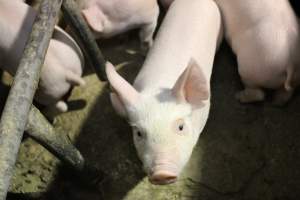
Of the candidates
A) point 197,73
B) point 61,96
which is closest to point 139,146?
point 197,73

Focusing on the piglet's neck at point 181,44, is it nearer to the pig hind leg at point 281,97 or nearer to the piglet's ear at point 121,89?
the piglet's ear at point 121,89

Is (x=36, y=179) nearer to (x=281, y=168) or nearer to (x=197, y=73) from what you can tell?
(x=197, y=73)

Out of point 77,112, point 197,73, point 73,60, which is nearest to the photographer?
point 197,73

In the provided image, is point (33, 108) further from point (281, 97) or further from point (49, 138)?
point (281, 97)

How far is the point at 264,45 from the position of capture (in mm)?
1690

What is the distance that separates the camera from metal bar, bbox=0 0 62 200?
3.59 ft

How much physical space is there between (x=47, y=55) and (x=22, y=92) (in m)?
0.51

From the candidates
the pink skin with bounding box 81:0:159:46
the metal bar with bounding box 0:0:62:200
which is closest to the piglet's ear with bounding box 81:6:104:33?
the pink skin with bounding box 81:0:159:46

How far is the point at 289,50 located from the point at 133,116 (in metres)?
0.58

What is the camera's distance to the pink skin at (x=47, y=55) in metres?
1.71

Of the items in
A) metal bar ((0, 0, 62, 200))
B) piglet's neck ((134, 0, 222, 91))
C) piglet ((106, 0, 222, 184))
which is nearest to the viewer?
metal bar ((0, 0, 62, 200))

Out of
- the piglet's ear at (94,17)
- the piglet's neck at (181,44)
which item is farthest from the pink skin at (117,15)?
the piglet's neck at (181,44)

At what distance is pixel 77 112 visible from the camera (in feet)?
6.40

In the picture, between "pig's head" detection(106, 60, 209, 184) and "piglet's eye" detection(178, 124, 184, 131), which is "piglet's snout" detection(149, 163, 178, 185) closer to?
"pig's head" detection(106, 60, 209, 184)
